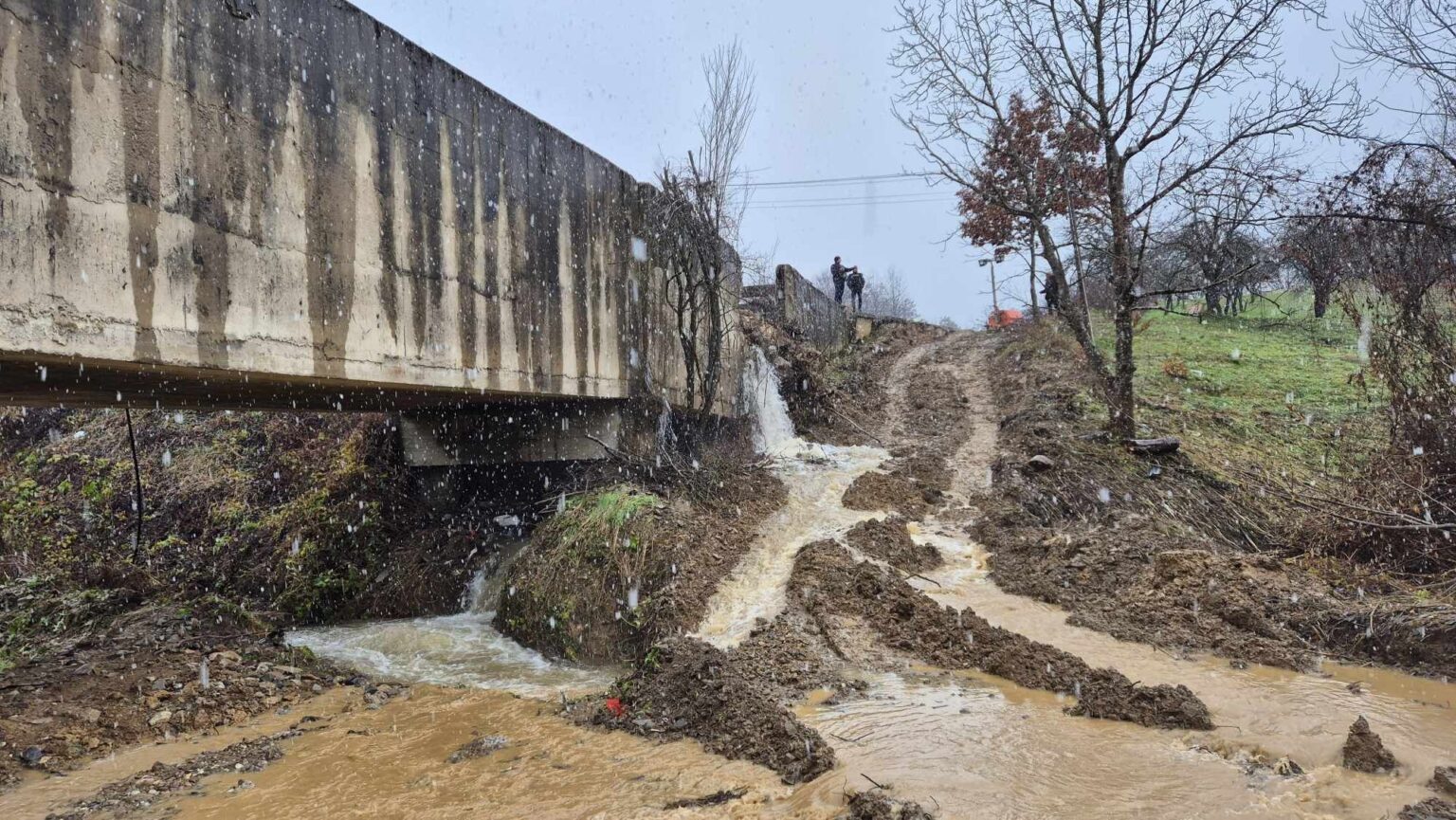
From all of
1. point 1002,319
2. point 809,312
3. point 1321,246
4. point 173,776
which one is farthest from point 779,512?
point 1002,319

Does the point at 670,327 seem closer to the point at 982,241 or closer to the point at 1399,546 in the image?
the point at 1399,546

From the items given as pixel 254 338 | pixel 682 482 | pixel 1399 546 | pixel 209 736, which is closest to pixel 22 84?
pixel 254 338

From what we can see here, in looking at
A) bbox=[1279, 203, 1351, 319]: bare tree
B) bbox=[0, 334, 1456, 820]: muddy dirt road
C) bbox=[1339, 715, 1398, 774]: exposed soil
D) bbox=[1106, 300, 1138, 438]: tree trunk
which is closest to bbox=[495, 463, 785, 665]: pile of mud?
bbox=[0, 334, 1456, 820]: muddy dirt road

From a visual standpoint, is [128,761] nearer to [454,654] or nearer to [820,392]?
[454,654]

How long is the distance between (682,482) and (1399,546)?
22.6ft

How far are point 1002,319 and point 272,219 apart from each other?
29.0 metres

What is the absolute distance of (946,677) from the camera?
527 centimetres

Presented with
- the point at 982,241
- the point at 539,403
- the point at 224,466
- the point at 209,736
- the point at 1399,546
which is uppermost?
the point at 982,241

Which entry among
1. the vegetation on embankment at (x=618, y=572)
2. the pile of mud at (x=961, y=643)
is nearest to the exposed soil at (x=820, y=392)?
the vegetation on embankment at (x=618, y=572)

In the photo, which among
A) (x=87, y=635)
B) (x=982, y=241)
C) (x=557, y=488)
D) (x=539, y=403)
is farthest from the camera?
(x=982, y=241)

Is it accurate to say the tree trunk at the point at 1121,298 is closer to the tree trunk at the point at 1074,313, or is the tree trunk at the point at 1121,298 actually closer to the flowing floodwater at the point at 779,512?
the tree trunk at the point at 1074,313

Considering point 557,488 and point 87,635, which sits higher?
point 557,488

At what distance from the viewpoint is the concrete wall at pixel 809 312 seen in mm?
17323

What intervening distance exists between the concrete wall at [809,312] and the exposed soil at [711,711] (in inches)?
481
